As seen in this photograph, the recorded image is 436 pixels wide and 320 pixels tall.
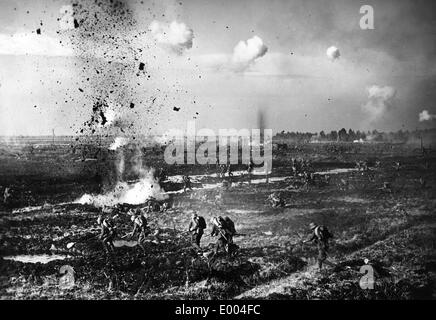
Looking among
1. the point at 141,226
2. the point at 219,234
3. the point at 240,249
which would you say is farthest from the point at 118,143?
the point at 219,234

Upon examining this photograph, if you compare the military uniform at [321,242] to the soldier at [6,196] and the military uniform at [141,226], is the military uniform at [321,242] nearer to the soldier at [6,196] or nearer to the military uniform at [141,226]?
the military uniform at [141,226]

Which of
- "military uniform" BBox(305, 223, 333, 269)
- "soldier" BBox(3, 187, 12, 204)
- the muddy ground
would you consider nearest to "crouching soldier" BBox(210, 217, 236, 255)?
the muddy ground

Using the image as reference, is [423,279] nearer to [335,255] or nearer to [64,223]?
[335,255]

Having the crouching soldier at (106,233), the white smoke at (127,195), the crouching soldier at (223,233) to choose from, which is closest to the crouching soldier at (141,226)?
the crouching soldier at (106,233)

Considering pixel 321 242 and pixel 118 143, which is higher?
pixel 118 143

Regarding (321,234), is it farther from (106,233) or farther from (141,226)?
(106,233)

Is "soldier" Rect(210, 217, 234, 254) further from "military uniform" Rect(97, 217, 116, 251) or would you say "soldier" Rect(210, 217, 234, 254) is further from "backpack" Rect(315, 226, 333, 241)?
"military uniform" Rect(97, 217, 116, 251)
